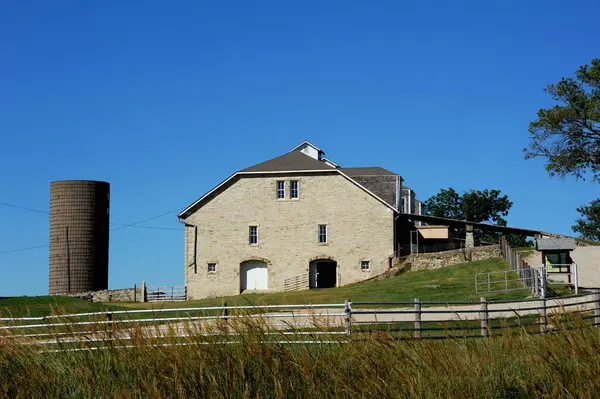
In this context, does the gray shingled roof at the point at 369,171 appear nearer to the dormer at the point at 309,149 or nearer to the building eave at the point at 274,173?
the dormer at the point at 309,149

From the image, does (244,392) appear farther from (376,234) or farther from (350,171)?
(350,171)

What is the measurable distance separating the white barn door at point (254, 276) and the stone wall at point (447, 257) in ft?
28.6

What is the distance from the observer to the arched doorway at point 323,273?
53.7 meters

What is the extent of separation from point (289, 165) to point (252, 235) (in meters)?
5.36

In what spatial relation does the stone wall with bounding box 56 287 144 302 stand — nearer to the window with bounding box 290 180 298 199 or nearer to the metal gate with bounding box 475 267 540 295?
the window with bounding box 290 180 298 199

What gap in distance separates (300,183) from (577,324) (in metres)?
43.0

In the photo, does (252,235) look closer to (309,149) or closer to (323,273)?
(323,273)

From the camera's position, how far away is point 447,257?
170ft

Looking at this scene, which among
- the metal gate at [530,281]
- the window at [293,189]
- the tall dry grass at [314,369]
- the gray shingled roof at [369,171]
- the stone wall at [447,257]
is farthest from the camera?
the gray shingled roof at [369,171]

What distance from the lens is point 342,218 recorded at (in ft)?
175

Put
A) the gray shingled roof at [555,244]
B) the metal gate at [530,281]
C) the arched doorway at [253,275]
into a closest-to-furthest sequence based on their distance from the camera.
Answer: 1. the metal gate at [530,281]
2. the gray shingled roof at [555,244]
3. the arched doorway at [253,275]

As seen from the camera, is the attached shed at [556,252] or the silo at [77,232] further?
the silo at [77,232]

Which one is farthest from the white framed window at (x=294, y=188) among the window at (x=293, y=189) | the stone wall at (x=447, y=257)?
the stone wall at (x=447, y=257)

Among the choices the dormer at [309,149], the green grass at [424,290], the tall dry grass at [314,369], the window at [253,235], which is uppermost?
the dormer at [309,149]
